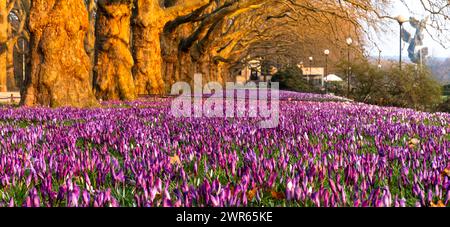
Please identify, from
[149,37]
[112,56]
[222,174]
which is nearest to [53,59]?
[112,56]

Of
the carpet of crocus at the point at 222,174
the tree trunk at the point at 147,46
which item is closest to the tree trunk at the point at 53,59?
the carpet of crocus at the point at 222,174

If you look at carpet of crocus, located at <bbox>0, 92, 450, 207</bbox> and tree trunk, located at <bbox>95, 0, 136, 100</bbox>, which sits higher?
tree trunk, located at <bbox>95, 0, 136, 100</bbox>

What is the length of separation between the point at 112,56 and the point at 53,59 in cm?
572

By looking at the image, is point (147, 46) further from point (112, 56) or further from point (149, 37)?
point (112, 56)

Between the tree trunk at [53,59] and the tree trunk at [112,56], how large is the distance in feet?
17.0

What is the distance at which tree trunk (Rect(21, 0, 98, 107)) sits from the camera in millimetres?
12086

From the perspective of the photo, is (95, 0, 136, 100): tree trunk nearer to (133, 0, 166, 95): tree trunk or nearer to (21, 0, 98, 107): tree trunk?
(133, 0, 166, 95): tree trunk

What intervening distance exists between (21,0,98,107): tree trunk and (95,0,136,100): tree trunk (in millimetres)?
5188

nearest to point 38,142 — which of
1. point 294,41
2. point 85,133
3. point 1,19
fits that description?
point 85,133

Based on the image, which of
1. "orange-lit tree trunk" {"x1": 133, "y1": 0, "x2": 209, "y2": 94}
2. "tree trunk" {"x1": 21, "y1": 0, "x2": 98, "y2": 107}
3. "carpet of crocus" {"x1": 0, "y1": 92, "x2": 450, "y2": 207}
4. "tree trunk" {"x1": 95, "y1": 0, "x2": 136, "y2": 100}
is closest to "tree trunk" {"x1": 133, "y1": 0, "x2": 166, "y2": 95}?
"orange-lit tree trunk" {"x1": 133, "y1": 0, "x2": 209, "y2": 94}

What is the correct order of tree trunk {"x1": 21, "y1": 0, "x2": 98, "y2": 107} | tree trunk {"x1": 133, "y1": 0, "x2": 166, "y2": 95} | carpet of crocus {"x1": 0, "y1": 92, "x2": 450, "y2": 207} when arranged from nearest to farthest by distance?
1. carpet of crocus {"x1": 0, "y1": 92, "x2": 450, "y2": 207}
2. tree trunk {"x1": 21, "y1": 0, "x2": 98, "y2": 107}
3. tree trunk {"x1": 133, "y1": 0, "x2": 166, "y2": 95}

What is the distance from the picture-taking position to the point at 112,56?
1780 cm
